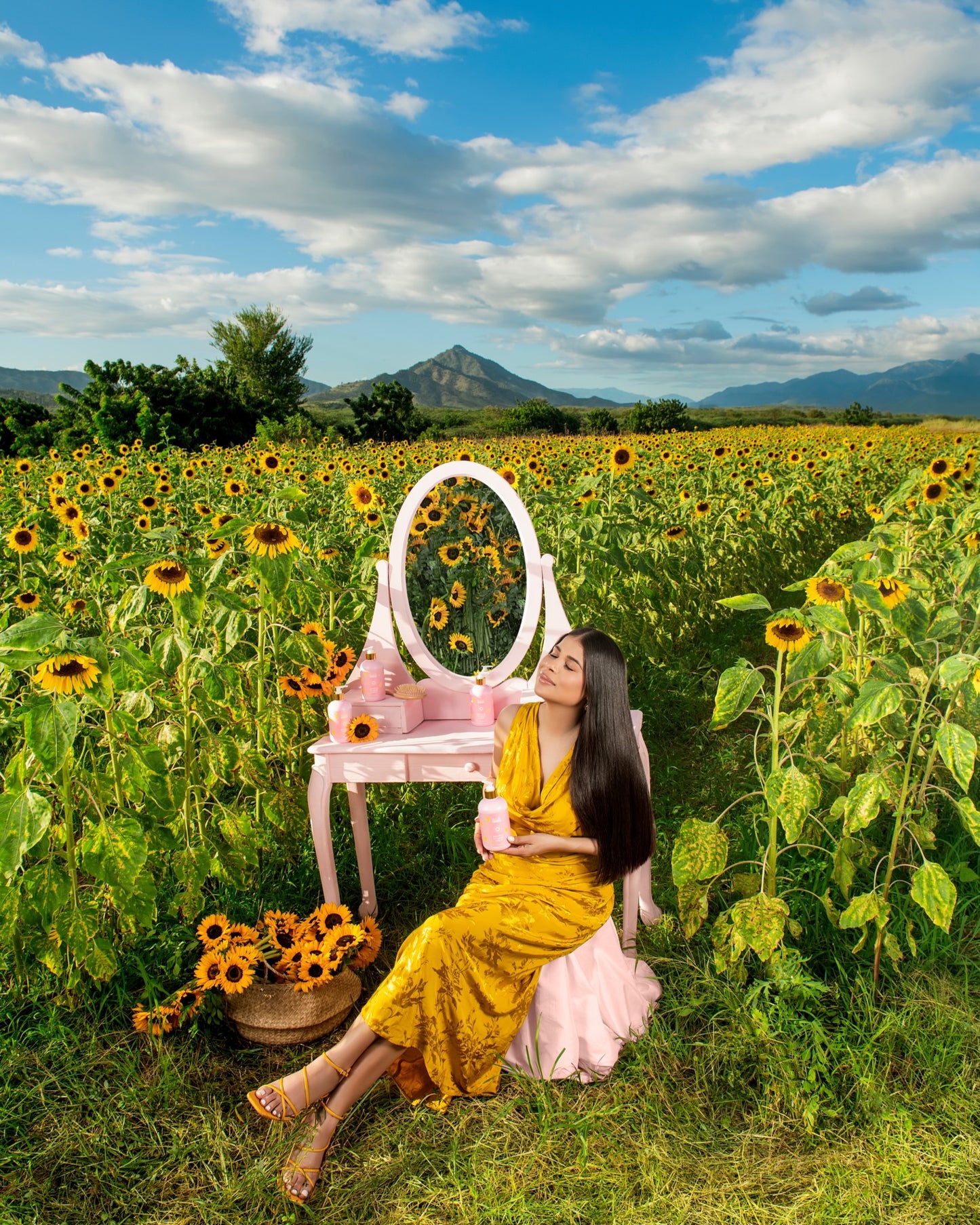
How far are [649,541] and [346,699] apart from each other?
3.16 metres

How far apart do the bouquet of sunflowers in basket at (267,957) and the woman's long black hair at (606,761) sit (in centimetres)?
78

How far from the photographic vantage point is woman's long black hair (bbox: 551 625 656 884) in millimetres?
2232

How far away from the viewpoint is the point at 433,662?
9.65 ft

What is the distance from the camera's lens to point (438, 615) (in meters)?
3.01

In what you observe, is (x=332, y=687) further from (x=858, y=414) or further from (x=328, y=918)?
(x=858, y=414)

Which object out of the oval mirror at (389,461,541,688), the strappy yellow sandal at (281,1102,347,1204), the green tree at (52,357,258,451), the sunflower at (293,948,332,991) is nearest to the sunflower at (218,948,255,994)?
the sunflower at (293,948,332,991)

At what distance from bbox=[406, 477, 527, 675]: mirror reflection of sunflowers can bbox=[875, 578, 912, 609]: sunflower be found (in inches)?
44.9

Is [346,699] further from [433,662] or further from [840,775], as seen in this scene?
[840,775]

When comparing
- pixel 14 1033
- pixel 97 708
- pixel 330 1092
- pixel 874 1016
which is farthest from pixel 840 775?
pixel 14 1033

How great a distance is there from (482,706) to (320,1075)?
1158mm

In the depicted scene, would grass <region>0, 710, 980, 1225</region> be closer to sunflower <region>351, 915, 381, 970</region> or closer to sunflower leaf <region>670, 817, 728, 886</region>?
sunflower <region>351, 915, 381, 970</region>

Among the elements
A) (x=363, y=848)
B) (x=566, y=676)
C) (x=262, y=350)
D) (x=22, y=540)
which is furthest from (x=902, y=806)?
(x=262, y=350)

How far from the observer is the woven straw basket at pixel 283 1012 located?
7.64 ft

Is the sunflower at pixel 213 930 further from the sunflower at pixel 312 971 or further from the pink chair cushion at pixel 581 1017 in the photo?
the pink chair cushion at pixel 581 1017
